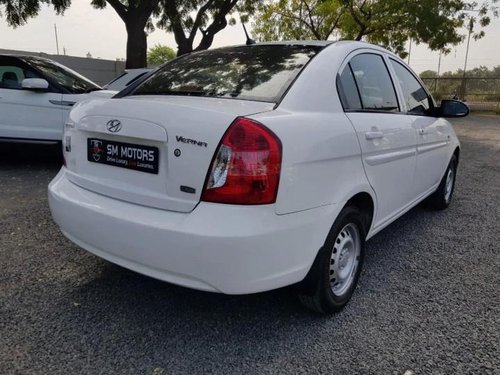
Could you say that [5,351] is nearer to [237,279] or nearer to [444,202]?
[237,279]

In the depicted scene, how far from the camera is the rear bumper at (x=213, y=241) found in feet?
6.03

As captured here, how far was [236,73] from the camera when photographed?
2553mm

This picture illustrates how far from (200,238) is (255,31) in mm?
25604

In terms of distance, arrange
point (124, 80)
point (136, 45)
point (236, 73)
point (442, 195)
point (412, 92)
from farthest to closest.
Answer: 1. point (136, 45)
2. point (124, 80)
3. point (442, 195)
4. point (412, 92)
5. point (236, 73)

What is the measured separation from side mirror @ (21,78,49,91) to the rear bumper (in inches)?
166

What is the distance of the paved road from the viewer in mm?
2055

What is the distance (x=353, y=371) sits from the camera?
2.02m

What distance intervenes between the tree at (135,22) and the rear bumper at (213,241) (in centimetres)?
966

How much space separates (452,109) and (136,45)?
9.08 metres

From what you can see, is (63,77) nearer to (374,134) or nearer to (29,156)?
(29,156)

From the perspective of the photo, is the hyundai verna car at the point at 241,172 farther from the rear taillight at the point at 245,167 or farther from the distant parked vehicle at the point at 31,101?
the distant parked vehicle at the point at 31,101

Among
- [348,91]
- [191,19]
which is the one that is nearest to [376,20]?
[191,19]

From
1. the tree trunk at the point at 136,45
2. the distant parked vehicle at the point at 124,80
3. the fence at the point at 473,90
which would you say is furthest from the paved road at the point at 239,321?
the fence at the point at 473,90

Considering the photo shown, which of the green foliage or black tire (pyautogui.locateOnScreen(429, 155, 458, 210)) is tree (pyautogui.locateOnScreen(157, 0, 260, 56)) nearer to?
black tire (pyautogui.locateOnScreen(429, 155, 458, 210))
